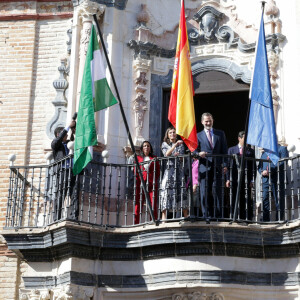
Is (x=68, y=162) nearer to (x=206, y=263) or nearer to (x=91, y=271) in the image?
(x=91, y=271)

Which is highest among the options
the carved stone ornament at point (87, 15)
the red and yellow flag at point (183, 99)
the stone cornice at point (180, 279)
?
the carved stone ornament at point (87, 15)

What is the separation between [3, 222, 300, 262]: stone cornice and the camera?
39.3ft

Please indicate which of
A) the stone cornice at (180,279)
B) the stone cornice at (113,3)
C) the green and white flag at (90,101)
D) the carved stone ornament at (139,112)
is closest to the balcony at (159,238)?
the stone cornice at (180,279)

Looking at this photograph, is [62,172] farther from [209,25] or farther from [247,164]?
[209,25]

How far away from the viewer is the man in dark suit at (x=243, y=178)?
486 inches

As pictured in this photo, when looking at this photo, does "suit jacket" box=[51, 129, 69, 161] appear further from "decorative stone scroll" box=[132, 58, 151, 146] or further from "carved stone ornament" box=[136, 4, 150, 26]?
"carved stone ornament" box=[136, 4, 150, 26]

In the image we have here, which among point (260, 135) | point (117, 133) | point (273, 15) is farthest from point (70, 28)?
point (260, 135)

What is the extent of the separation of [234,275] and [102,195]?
2.19 m

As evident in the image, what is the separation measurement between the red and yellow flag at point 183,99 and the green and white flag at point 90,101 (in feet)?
2.72

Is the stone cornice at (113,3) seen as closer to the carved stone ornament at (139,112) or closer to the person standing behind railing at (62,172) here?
the carved stone ornament at (139,112)

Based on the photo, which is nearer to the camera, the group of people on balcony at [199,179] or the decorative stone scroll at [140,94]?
the group of people on balcony at [199,179]

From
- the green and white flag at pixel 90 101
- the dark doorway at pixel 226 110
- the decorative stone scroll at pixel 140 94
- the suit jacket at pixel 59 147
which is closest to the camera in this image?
the green and white flag at pixel 90 101

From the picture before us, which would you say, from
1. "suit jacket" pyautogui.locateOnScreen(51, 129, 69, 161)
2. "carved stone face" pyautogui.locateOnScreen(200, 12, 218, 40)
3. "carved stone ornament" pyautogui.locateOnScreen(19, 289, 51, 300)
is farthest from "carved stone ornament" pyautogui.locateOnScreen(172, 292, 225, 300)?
"carved stone face" pyautogui.locateOnScreen(200, 12, 218, 40)

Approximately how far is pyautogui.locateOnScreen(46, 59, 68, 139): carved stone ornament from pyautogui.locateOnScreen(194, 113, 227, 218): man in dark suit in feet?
8.39
